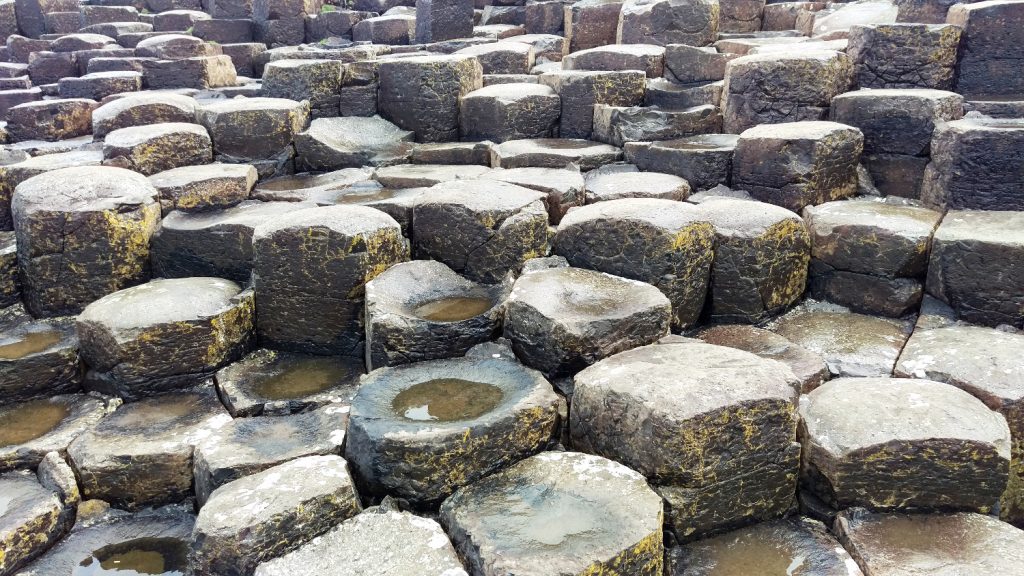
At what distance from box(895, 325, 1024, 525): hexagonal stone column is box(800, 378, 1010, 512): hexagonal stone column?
21 centimetres

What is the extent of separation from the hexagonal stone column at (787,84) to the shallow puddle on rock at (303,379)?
3464 mm

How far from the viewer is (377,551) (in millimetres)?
2549

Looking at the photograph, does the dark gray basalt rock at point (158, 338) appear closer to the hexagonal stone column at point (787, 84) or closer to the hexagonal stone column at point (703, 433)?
the hexagonal stone column at point (703, 433)

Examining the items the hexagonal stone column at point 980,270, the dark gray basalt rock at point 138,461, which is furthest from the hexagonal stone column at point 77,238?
the hexagonal stone column at point 980,270

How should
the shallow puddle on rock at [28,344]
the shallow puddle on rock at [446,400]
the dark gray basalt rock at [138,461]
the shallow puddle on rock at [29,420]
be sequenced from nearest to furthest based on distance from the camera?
the shallow puddle on rock at [446,400] < the dark gray basalt rock at [138,461] < the shallow puddle on rock at [29,420] < the shallow puddle on rock at [28,344]

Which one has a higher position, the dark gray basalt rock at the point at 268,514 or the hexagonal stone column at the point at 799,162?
the hexagonal stone column at the point at 799,162

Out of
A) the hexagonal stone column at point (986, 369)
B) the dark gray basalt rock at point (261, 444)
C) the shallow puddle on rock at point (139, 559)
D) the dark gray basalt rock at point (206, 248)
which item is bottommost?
the shallow puddle on rock at point (139, 559)

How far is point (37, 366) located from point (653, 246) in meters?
3.28

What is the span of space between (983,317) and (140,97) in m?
6.18

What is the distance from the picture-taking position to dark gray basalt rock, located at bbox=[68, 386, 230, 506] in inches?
130

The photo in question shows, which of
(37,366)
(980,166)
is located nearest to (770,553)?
(980,166)

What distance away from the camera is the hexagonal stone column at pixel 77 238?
4.26m

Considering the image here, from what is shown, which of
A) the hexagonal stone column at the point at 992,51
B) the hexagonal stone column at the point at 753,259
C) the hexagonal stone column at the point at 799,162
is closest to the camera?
the hexagonal stone column at the point at 753,259

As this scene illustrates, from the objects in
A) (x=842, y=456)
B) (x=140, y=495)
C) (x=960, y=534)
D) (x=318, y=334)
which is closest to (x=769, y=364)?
(x=842, y=456)
